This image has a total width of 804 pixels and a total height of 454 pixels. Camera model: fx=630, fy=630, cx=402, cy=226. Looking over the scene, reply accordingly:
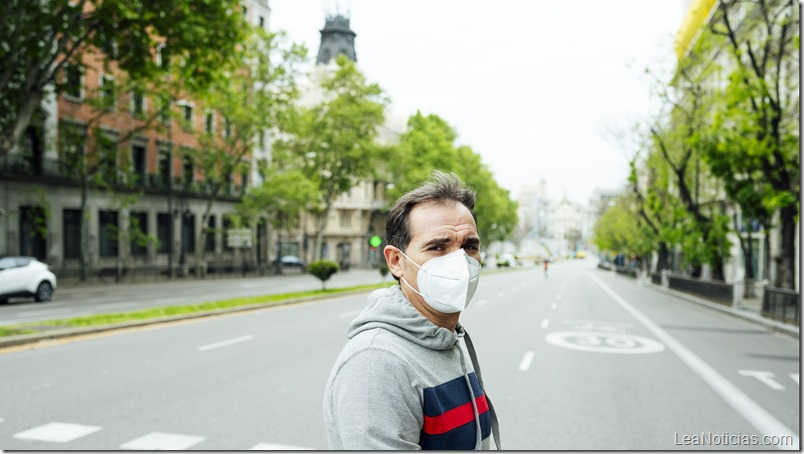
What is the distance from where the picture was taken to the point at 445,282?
1.94m

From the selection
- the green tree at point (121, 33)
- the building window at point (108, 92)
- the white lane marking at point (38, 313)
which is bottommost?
the white lane marking at point (38, 313)

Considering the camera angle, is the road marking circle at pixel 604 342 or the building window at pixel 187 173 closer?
the road marking circle at pixel 604 342

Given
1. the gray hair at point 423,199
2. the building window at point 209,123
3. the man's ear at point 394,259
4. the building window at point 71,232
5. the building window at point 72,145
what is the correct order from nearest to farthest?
the gray hair at point 423,199, the man's ear at point 394,259, the building window at point 72,145, the building window at point 71,232, the building window at point 209,123

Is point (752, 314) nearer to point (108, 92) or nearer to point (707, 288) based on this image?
point (707, 288)

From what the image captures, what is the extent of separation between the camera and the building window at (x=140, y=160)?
39562 mm

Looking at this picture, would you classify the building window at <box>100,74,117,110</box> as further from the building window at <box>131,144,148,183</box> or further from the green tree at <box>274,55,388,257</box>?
the green tree at <box>274,55,388,257</box>

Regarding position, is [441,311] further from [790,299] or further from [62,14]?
[62,14]

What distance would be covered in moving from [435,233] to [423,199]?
112 millimetres

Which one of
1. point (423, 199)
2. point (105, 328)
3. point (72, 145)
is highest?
point (72, 145)

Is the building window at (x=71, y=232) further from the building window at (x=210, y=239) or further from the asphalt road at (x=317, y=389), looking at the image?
the asphalt road at (x=317, y=389)

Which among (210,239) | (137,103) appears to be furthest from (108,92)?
(210,239)

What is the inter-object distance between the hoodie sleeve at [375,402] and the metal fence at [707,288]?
23.6 meters

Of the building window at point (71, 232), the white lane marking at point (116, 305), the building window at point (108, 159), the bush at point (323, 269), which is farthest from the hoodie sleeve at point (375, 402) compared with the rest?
the building window at point (71, 232)

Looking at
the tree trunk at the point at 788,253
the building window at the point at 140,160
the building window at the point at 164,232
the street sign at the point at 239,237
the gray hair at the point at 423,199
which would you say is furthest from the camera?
the street sign at the point at 239,237
